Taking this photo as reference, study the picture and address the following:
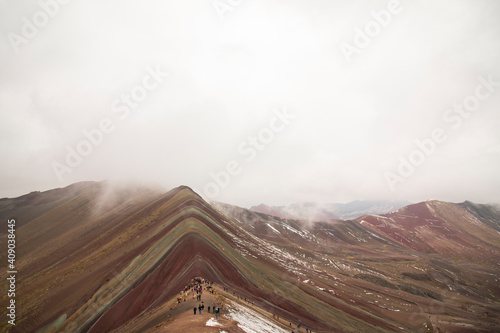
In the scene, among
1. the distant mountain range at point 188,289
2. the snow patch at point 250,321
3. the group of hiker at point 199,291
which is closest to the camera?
the snow patch at point 250,321

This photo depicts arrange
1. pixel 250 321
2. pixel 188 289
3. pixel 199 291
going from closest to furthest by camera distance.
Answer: pixel 250 321 < pixel 199 291 < pixel 188 289

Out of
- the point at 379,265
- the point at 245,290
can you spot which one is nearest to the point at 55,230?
the point at 245,290

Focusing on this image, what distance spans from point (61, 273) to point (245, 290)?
52293 millimetres

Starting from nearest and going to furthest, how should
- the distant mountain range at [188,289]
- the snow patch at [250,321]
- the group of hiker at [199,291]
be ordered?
the snow patch at [250,321], the group of hiker at [199,291], the distant mountain range at [188,289]

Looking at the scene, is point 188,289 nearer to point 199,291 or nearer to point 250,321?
point 199,291

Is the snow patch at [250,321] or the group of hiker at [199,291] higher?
the group of hiker at [199,291]

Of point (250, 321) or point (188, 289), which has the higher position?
point (188, 289)

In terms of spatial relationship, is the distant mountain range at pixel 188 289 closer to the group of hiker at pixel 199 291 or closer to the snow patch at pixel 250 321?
the snow patch at pixel 250 321

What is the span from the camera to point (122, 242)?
2616 inches

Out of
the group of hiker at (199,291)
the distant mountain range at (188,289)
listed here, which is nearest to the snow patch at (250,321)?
the distant mountain range at (188,289)

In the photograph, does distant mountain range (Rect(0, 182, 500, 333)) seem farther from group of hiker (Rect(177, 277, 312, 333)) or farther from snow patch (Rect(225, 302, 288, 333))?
group of hiker (Rect(177, 277, 312, 333))

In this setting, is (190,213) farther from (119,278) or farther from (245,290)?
(245,290)

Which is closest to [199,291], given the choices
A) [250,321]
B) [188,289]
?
[188,289]

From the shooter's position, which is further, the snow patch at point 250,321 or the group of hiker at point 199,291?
the group of hiker at point 199,291
